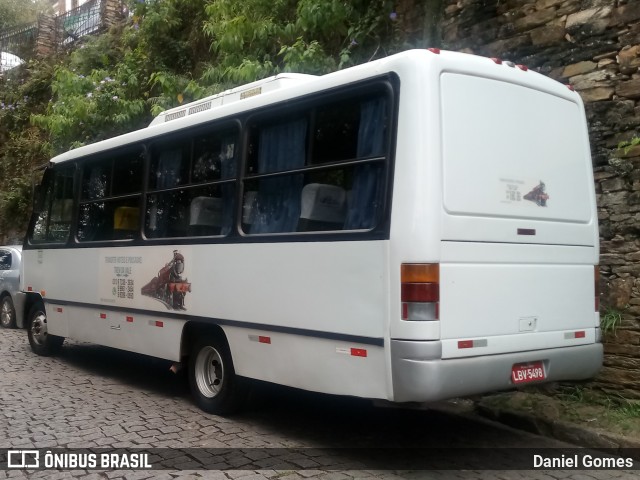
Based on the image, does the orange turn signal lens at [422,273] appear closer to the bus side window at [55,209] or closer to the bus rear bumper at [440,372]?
the bus rear bumper at [440,372]

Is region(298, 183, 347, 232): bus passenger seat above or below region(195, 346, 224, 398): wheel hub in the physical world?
above

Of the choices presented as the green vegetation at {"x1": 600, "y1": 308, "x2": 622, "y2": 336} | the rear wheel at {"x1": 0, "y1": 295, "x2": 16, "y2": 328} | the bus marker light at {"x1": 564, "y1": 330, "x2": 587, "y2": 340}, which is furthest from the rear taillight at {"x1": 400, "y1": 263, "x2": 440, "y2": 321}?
the rear wheel at {"x1": 0, "y1": 295, "x2": 16, "y2": 328}

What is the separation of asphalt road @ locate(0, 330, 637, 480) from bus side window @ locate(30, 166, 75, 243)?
2012 millimetres

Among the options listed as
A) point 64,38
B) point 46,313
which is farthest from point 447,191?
point 64,38

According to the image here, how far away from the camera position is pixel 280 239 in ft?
17.7

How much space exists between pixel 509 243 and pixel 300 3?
6.05 m

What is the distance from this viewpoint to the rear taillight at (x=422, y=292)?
4.37 meters

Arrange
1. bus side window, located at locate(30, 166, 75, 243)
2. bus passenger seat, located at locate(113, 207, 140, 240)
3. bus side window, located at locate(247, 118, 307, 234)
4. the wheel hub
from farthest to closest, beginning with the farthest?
1. bus side window, located at locate(30, 166, 75, 243)
2. bus passenger seat, located at locate(113, 207, 140, 240)
3. the wheel hub
4. bus side window, located at locate(247, 118, 307, 234)

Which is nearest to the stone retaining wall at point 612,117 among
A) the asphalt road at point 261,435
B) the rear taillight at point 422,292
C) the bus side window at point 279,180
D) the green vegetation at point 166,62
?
the asphalt road at point 261,435

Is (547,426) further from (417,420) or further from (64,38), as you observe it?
(64,38)

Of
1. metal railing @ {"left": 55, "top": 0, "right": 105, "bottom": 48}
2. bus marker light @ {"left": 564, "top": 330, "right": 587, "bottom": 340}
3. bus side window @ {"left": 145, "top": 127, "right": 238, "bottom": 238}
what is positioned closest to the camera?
bus marker light @ {"left": 564, "top": 330, "right": 587, "bottom": 340}

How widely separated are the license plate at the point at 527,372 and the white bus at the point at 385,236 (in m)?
0.01

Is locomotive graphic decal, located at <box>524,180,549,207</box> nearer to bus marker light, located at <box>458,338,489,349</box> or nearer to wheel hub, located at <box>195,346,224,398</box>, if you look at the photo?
bus marker light, located at <box>458,338,489,349</box>

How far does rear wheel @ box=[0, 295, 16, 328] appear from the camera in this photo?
12.9 metres
